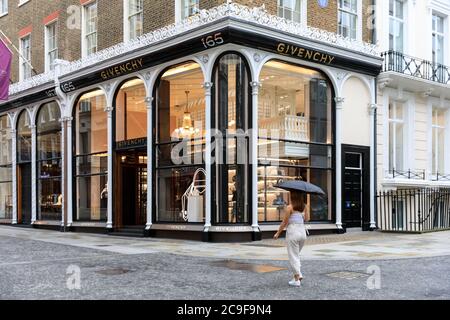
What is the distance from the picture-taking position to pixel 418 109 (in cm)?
2119

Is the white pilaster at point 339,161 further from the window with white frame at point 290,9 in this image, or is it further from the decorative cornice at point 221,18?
the window with white frame at point 290,9

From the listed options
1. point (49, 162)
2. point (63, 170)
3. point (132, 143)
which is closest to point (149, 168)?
point (132, 143)

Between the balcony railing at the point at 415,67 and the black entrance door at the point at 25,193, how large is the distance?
15.6 m

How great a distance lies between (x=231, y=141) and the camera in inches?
610

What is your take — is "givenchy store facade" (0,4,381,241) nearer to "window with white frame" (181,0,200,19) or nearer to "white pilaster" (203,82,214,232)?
"white pilaster" (203,82,214,232)

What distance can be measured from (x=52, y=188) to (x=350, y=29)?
13162 mm

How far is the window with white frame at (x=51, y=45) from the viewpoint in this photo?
23.2 m

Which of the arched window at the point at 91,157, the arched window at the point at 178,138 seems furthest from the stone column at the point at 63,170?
the arched window at the point at 178,138

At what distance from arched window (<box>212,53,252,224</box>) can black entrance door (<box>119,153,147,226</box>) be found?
13.9 feet

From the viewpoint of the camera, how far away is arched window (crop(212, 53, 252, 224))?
50.6 feet

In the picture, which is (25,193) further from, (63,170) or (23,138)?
(63,170)

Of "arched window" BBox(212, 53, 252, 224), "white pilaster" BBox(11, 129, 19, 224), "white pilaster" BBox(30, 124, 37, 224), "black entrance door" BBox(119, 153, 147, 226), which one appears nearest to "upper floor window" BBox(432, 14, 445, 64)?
"arched window" BBox(212, 53, 252, 224)
